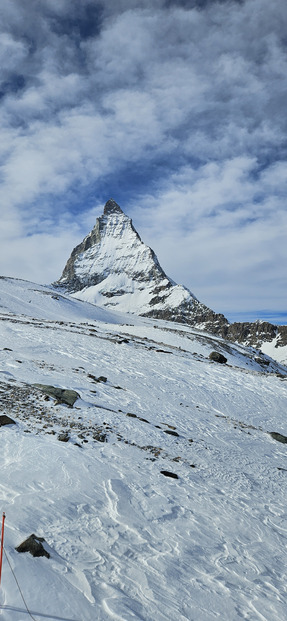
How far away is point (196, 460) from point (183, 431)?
8.52 ft

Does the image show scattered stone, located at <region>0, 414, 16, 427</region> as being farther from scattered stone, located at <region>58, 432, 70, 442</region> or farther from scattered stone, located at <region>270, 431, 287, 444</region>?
scattered stone, located at <region>270, 431, 287, 444</region>

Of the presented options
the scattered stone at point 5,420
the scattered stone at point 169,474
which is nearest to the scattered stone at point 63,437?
the scattered stone at point 5,420

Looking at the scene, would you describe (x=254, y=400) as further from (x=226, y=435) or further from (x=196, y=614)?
(x=196, y=614)

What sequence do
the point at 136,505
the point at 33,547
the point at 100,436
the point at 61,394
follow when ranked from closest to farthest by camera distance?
1. the point at 33,547
2. the point at 136,505
3. the point at 100,436
4. the point at 61,394

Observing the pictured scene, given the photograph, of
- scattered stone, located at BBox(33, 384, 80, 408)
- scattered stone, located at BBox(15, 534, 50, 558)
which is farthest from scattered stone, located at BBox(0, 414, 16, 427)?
scattered stone, located at BBox(15, 534, 50, 558)

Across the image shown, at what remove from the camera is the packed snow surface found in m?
5.14

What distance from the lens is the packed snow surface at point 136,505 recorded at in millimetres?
5145

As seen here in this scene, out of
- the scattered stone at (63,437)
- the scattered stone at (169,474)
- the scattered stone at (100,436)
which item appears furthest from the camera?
the scattered stone at (100,436)

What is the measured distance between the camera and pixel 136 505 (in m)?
7.93

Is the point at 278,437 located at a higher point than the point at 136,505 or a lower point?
higher

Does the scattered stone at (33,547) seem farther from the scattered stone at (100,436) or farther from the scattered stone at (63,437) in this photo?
the scattered stone at (100,436)

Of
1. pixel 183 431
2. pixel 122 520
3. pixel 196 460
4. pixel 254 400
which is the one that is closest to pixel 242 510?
pixel 196 460

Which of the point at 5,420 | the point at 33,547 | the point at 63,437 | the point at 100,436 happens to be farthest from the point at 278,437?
the point at 33,547

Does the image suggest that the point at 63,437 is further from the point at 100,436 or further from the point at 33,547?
the point at 33,547
